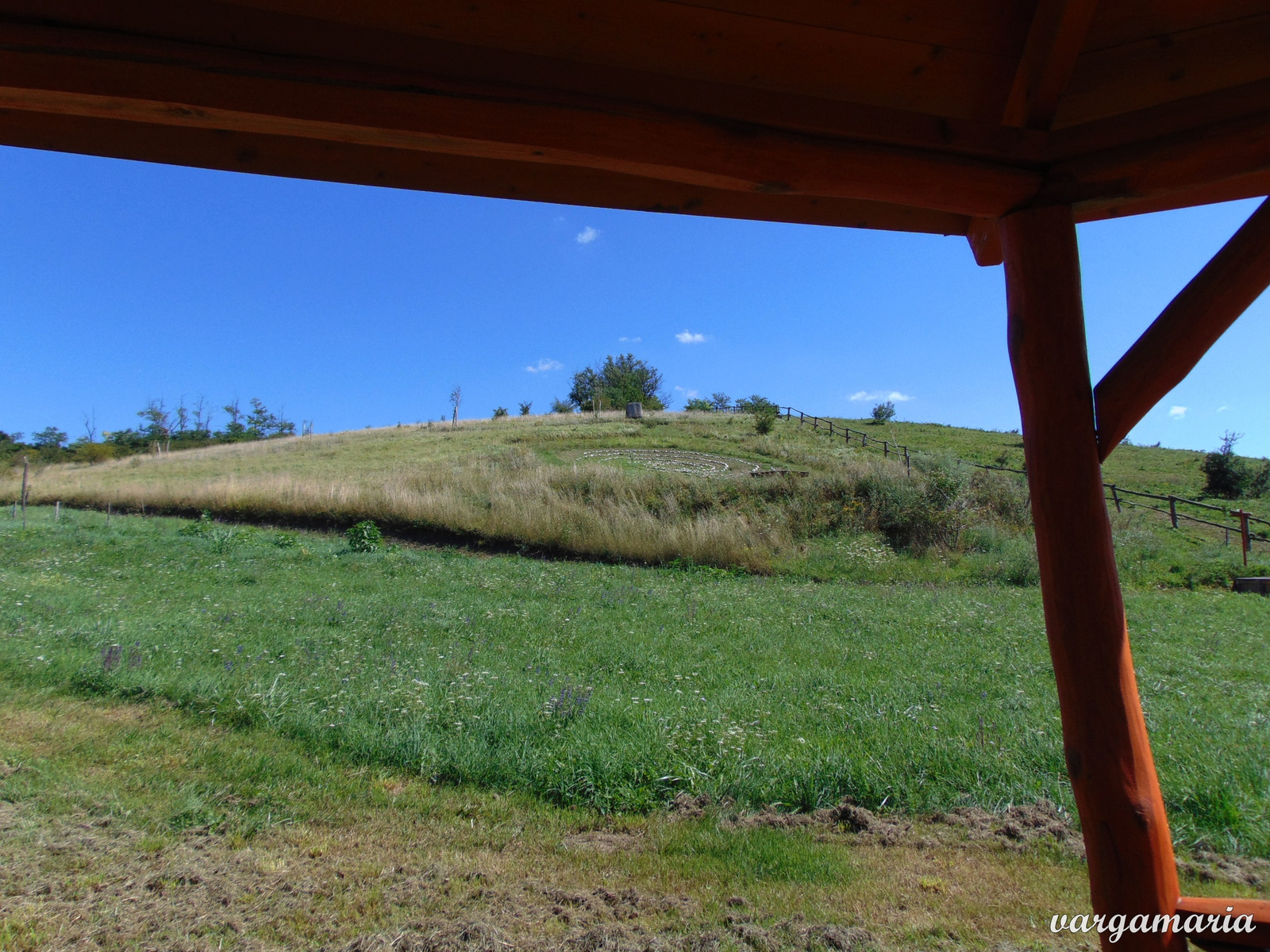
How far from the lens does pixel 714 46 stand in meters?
2.35

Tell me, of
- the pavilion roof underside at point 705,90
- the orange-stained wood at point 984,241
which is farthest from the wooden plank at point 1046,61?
the orange-stained wood at point 984,241

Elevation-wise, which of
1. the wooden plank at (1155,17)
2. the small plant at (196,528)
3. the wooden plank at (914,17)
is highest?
the wooden plank at (1155,17)

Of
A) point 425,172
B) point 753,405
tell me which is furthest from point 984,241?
point 753,405

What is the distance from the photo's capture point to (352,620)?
711 cm

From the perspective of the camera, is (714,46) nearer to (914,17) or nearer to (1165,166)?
(914,17)

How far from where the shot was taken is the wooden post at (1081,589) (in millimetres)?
1976

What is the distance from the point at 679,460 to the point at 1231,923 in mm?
26080

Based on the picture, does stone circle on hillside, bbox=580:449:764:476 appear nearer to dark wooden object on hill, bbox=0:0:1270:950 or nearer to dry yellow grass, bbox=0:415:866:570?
dry yellow grass, bbox=0:415:866:570

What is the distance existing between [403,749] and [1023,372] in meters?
3.60

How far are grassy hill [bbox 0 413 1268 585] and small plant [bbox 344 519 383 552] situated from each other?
243 cm

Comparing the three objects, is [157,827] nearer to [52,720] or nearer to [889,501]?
[52,720]

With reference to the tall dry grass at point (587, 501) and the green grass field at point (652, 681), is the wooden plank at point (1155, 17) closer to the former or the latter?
the green grass field at point (652, 681)

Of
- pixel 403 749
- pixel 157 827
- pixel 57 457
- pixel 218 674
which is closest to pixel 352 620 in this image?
pixel 218 674

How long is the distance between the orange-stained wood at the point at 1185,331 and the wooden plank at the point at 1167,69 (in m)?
0.64
